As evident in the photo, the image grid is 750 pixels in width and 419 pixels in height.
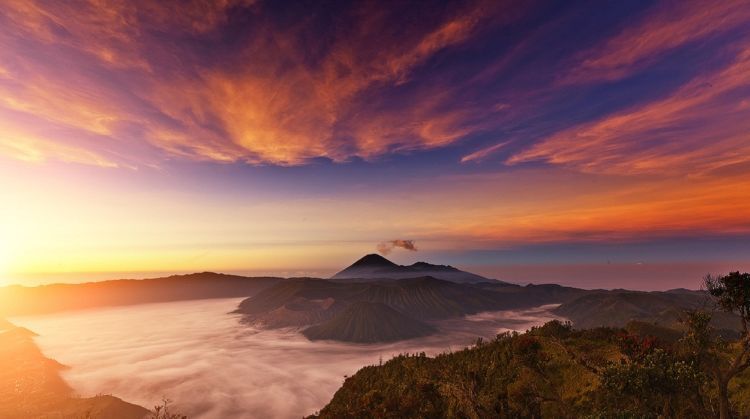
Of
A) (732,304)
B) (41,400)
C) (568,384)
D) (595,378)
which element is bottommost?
(41,400)

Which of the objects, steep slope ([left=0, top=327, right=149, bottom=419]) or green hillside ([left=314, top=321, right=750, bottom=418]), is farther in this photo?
A: steep slope ([left=0, top=327, right=149, bottom=419])

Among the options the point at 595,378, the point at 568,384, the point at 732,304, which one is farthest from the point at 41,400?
the point at 732,304

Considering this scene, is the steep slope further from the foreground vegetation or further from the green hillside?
the foreground vegetation

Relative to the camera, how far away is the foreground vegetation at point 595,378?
22266mm

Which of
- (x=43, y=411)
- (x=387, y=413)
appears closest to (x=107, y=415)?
(x=43, y=411)

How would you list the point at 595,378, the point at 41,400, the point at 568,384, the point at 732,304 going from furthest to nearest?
the point at 41,400 → the point at 568,384 → the point at 595,378 → the point at 732,304

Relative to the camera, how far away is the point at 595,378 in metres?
29.2

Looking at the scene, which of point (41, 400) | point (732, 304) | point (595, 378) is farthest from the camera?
point (41, 400)

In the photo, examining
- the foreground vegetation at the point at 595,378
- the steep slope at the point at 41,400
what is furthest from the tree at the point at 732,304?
the steep slope at the point at 41,400

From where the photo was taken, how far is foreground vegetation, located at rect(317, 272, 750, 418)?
73.0ft

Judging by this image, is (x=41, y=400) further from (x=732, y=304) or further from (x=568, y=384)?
(x=732, y=304)

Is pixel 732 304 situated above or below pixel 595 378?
above

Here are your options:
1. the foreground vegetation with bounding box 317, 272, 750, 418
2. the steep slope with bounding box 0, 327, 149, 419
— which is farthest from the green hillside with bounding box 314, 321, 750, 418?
the steep slope with bounding box 0, 327, 149, 419

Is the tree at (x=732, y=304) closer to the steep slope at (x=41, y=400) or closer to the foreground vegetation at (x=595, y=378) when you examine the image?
the foreground vegetation at (x=595, y=378)
